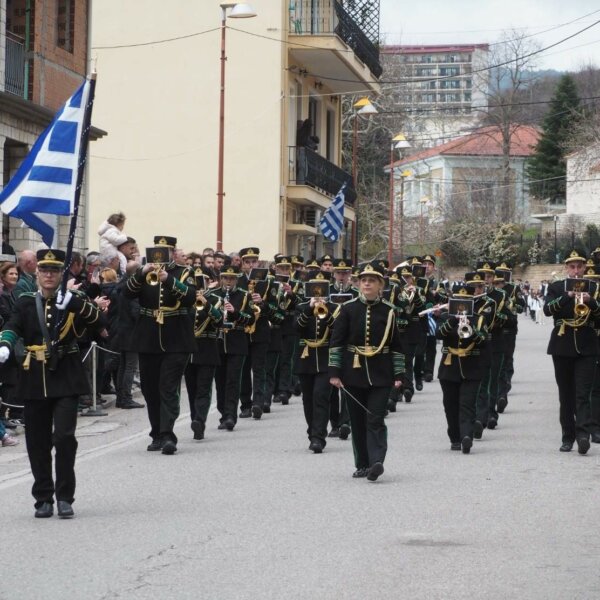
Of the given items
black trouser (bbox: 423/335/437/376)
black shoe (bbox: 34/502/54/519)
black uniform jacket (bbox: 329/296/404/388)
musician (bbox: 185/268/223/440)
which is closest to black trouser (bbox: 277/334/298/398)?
black trouser (bbox: 423/335/437/376)

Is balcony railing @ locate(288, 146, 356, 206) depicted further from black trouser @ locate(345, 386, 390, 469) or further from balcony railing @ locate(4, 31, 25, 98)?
black trouser @ locate(345, 386, 390, 469)

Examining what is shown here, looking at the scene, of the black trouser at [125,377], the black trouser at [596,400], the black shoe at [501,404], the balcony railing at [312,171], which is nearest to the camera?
the black trouser at [596,400]

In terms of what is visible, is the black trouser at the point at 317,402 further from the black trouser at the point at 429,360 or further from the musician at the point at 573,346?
the black trouser at the point at 429,360

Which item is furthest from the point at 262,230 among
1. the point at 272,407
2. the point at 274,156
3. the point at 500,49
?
the point at 500,49

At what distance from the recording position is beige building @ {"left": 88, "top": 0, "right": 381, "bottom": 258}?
3719 centimetres

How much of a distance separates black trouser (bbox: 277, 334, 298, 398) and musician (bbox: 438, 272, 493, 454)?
5.82m

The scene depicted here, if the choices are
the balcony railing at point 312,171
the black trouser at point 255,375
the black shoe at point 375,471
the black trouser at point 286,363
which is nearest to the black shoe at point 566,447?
the black shoe at point 375,471

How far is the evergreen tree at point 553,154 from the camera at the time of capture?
3575 inches

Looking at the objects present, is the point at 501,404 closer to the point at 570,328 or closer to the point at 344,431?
the point at 344,431

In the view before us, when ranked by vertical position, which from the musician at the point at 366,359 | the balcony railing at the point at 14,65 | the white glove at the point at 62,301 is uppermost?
the balcony railing at the point at 14,65

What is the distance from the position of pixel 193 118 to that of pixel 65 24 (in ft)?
24.0

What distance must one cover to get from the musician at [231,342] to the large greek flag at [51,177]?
2129 millimetres

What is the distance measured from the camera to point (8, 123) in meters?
26.8

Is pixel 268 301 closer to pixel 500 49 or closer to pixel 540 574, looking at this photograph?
pixel 540 574
